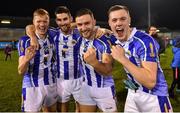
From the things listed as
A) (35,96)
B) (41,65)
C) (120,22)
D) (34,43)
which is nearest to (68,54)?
(41,65)

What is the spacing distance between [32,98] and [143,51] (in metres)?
2.77

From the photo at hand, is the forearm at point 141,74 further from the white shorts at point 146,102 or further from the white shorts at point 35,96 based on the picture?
the white shorts at point 35,96

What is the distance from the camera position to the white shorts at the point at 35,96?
5.79 metres

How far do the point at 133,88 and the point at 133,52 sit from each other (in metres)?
0.53

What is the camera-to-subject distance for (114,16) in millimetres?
3867

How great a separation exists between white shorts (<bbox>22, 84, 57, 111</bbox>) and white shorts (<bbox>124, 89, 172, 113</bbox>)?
2102mm

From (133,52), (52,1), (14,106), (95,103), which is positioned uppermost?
(52,1)

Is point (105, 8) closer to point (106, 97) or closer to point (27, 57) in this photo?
point (106, 97)

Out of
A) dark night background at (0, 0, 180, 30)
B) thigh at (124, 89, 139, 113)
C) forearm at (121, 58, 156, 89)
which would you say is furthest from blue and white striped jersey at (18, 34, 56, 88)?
dark night background at (0, 0, 180, 30)

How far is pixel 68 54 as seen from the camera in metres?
6.05

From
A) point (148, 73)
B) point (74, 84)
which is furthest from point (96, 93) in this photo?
point (148, 73)

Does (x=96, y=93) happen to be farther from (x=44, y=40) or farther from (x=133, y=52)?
(x=133, y=52)

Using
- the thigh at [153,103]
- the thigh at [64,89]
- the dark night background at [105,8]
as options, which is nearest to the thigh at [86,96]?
the thigh at [64,89]

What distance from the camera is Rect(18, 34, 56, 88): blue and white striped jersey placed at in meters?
5.80
